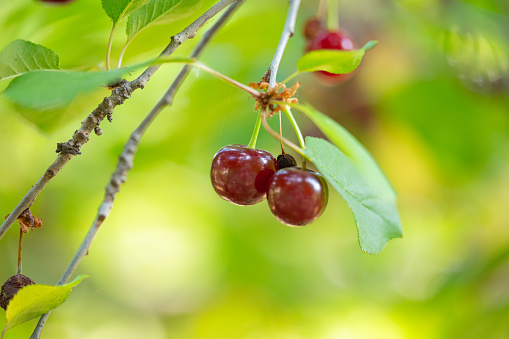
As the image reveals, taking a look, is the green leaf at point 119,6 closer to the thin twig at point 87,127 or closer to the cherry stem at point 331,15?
the thin twig at point 87,127

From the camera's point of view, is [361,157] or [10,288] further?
[10,288]

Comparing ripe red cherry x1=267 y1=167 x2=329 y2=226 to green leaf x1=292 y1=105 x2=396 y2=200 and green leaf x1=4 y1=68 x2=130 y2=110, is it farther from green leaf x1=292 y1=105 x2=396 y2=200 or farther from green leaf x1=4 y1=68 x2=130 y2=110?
green leaf x1=4 y1=68 x2=130 y2=110

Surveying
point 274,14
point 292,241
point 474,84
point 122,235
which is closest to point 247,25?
point 274,14

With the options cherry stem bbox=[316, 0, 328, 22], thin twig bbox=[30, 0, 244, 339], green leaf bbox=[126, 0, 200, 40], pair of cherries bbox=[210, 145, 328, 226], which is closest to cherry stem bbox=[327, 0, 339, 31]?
cherry stem bbox=[316, 0, 328, 22]

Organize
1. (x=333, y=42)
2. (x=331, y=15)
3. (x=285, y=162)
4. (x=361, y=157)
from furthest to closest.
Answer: (x=331, y=15) → (x=333, y=42) → (x=285, y=162) → (x=361, y=157)

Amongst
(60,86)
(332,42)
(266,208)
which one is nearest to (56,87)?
(60,86)

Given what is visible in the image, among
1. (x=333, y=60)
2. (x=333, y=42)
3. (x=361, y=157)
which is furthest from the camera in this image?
(x=333, y=42)

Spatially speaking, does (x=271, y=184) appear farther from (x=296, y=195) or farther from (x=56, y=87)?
(x=56, y=87)

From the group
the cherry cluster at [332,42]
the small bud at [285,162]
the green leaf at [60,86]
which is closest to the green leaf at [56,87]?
the green leaf at [60,86]
